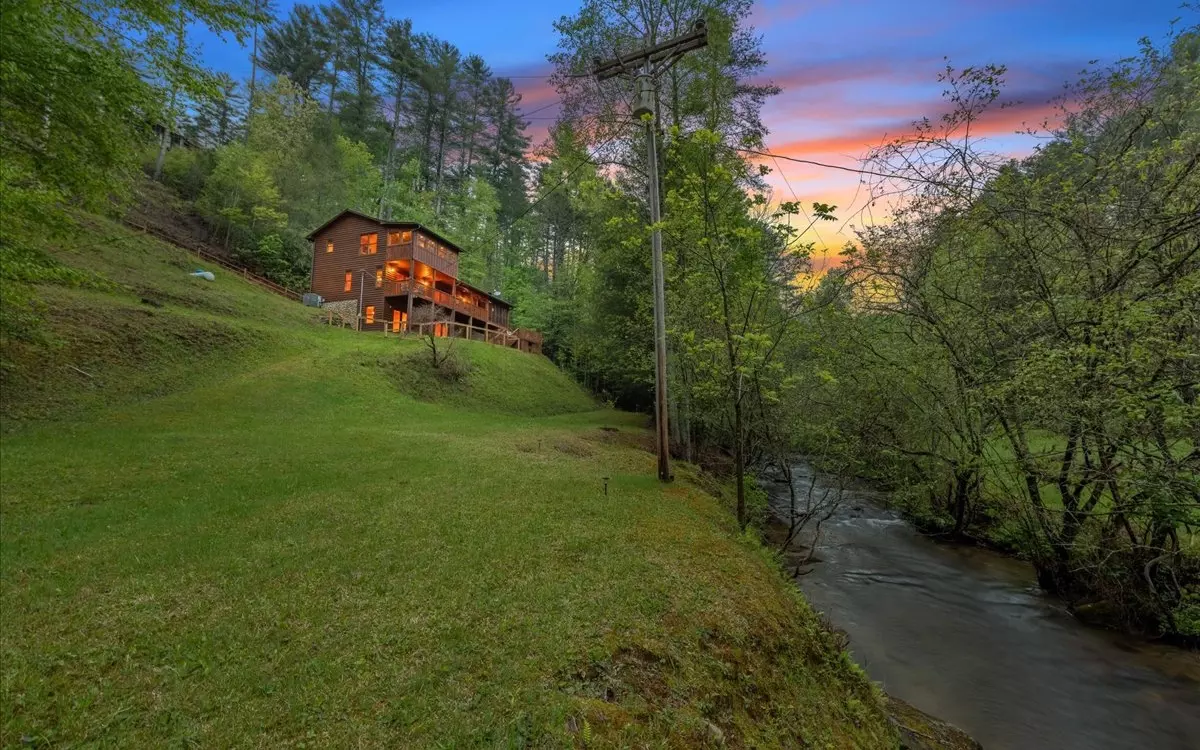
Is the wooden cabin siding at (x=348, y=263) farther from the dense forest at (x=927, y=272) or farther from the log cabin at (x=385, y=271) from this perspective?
the dense forest at (x=927, y=272)

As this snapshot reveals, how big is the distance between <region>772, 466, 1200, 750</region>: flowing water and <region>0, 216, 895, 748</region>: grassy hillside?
2.07m

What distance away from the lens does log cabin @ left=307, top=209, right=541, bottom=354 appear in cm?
3522

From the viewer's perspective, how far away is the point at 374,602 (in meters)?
5.44

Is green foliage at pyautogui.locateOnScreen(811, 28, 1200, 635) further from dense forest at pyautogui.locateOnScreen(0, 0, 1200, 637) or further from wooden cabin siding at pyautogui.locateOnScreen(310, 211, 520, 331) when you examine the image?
wooden cabin siding at pyautogui.locateOnScreen(310, 211, 520, 331)

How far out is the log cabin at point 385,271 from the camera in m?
35.2

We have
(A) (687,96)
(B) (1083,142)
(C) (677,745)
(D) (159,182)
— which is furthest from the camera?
(D) (159,182)

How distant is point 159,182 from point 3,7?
153ft

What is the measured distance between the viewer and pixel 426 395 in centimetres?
2330

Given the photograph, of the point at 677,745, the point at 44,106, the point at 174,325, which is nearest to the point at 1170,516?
the point at 677,745

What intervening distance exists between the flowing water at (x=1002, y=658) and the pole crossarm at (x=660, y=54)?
11.6m

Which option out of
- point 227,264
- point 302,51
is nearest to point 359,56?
point 302,51

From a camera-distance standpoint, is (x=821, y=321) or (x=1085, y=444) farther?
(x=821, y=321)

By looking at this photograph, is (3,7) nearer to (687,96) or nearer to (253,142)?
(687,96)

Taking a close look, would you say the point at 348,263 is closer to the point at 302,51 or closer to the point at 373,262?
the point at 373,262
